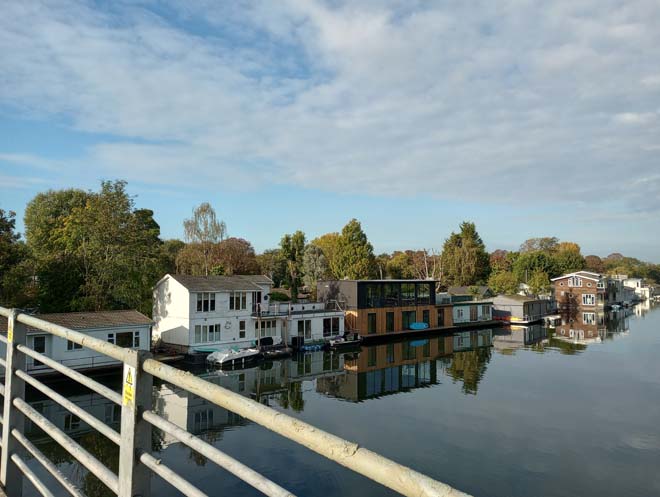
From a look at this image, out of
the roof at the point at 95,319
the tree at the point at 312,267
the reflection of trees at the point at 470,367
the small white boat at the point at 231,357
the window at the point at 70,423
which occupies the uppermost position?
the tree at the point at 312,267

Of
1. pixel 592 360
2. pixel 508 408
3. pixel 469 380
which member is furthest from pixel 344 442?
pixel 592 360

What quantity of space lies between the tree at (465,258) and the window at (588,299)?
1491 cm

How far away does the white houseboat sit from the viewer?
3103cm

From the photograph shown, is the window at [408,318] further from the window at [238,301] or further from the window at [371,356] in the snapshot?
the window at [238,301]

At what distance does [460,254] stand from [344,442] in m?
77.0

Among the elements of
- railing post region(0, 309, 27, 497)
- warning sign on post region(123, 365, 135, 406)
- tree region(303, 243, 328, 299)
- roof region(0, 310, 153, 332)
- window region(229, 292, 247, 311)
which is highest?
tree region(303, 243, 328, 299)

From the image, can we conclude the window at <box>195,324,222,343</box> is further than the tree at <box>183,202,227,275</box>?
No

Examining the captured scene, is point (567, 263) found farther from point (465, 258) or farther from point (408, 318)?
point (408, 318)

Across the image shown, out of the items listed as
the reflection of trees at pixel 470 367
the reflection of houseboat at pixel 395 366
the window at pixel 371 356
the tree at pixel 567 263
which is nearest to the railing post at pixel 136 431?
the reflection of houseboat at pixel 395 366

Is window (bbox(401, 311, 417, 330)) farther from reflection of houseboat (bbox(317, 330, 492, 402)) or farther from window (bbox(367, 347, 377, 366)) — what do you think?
window (bbox(367, 347, 377, 366))

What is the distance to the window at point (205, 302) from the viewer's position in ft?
103

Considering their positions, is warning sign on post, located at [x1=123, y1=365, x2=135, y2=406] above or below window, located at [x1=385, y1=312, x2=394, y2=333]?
above

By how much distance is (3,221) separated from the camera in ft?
93.8

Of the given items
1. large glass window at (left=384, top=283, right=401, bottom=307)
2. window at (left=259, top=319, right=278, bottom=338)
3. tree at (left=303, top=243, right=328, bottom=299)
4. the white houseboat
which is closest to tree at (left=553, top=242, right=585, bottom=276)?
tree at (left=303, top=243, right=328, bottom=299)
